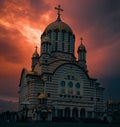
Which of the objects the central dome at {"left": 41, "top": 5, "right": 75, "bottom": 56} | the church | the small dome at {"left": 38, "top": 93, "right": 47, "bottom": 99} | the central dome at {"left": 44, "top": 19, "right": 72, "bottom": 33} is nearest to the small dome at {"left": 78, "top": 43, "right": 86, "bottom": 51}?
the church

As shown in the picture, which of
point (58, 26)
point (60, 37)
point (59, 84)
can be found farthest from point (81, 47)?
point (59, 84)

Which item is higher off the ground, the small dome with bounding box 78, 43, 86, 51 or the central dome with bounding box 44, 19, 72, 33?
the central dome with bounding box 44, 19, 72, 33

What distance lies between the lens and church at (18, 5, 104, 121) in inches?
2087

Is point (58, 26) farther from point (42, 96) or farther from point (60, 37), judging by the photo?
point (42, 96)

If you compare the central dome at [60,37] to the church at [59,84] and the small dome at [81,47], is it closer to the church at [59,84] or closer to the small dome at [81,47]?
the church at [59,84]

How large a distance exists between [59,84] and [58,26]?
1489cm

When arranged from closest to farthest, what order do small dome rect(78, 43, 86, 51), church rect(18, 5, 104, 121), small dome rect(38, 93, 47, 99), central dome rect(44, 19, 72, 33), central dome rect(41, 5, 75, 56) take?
small dome rect(38, 93, 47, 99)
church rect(18, 5, 104, 121)
central dome rect(41, 5, 75, 56)
central dome rect(44, 19, 72, 33)
small dome rect(78, 43, 86, 51)

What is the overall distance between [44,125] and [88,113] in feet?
64.3

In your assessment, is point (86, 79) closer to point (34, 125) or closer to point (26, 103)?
point (26, 103)

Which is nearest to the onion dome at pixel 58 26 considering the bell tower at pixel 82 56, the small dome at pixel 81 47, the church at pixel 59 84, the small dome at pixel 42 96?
→ the church at pixel 59 84

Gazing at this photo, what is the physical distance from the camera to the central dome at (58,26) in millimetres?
62375

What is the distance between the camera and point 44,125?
39.7 m

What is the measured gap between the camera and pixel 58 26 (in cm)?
6256

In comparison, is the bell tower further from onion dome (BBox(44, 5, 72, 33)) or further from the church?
onion dome (BBox(44, 5, 72, 33))
